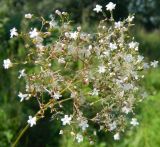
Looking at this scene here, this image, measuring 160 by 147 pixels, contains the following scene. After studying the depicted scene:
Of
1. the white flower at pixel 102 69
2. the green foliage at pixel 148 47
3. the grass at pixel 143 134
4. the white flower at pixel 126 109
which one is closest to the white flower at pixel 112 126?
the white flower at pixel 126 109

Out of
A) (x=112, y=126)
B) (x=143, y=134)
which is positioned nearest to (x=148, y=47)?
(x=143, y=134)

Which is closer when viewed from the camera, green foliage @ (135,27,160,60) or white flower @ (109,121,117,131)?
white flower @ (109,121,117,131)

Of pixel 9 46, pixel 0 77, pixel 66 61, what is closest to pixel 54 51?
pixel 66 61

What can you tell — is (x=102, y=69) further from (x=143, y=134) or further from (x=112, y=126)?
(x=143, y=134)

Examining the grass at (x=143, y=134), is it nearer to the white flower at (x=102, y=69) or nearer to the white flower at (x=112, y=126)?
the white flower at (x=112, y=126)

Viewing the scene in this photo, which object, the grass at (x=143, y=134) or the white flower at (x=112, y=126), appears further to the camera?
the grass at (x=143, y=134)

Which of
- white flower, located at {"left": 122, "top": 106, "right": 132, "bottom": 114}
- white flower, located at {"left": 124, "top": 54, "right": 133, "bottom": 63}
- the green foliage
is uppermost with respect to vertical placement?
the green foliage

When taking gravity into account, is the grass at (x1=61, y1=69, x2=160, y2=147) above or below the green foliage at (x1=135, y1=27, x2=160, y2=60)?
below

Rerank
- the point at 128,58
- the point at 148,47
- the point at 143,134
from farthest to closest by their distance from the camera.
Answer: the point at 148,47
the point at 143,134
the point at 128,58

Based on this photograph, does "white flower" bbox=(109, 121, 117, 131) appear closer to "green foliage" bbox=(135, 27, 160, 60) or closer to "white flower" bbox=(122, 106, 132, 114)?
"white flower" bbox=(122, 106, 132, 114)

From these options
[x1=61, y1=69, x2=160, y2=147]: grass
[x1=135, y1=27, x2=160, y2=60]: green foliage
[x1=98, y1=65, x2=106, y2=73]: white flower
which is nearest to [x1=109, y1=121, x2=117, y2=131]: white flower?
[x1=98, y1=65, x2=106, y2=73]: white flower

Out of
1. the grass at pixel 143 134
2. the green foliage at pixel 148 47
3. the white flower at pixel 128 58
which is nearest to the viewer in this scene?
the white flower at pixel 128 58

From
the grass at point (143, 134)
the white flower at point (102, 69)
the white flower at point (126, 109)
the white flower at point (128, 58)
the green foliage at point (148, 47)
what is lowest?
the white flower at point (126, 109)
